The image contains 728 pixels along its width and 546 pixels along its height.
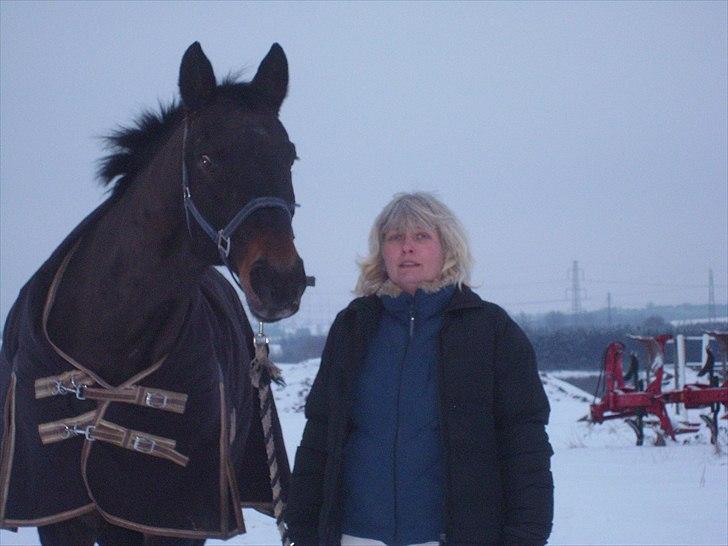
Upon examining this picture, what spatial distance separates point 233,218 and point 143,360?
26.4 inches

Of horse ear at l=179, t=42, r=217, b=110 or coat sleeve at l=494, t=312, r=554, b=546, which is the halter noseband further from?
coat sleeve at l=494, t=312, r=554, b=546

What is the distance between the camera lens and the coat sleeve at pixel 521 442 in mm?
2266

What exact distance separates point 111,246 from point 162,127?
1.80 feet

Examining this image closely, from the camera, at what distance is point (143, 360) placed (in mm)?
3150

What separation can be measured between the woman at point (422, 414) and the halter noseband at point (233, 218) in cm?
32

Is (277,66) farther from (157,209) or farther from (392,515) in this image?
(392,515)

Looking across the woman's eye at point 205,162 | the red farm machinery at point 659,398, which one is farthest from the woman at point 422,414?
the red farm machinery at point 659,398

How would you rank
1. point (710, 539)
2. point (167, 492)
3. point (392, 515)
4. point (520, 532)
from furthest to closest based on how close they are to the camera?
point (710, 539)
point (167, 492)
point (392, 515)
point (520, 532)

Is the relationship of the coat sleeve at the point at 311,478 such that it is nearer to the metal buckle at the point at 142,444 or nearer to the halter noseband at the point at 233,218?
the halter noseband at the point at 233,218

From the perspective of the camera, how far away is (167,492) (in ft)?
10.5

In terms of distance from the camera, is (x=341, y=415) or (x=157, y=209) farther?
(x=157, y=209)

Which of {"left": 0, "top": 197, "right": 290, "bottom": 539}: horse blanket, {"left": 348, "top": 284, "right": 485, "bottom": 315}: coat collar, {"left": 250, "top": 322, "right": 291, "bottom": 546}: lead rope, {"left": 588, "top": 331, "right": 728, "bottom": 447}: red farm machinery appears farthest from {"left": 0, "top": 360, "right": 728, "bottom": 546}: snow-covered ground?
{"left": 348, "top": 284, "right": 485, "bottom": 315}: coat collar

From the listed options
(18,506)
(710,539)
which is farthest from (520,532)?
(710,539)

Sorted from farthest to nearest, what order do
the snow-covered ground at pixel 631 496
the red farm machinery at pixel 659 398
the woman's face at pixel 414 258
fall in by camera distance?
the red farm machinery at pixel 659 398 < the snow-covered ground at pixel 631 496 < the woman's face at pixel 414 258
